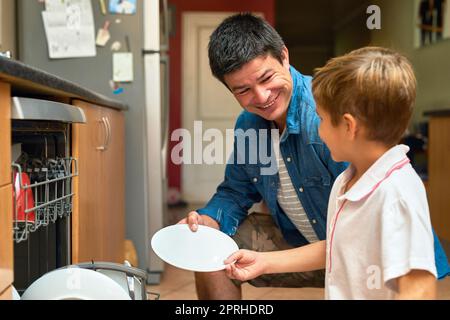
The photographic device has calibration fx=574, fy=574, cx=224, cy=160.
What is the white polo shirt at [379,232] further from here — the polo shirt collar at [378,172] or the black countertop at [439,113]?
the black countertop at [439,113]

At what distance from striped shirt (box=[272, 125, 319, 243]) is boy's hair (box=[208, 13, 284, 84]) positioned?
222mm

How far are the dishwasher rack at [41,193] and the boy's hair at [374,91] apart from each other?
0.55m

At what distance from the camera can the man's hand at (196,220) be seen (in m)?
1.22

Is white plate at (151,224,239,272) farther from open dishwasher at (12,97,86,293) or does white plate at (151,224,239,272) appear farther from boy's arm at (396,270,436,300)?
boy's arm at (396,270,436,300)

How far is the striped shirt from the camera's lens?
1.45 metres

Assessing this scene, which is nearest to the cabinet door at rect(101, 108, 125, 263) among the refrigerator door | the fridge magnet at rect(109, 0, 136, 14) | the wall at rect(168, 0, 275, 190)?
the refrigerator door

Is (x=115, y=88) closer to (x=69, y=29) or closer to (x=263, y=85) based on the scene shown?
(x=69, y=29)

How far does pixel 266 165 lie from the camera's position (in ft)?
4.91

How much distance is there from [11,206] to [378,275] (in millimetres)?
613

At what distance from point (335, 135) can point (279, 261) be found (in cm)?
31

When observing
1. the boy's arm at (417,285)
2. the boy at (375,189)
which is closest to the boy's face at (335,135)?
the boy at (375,189)

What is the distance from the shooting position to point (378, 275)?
2.96 feet
